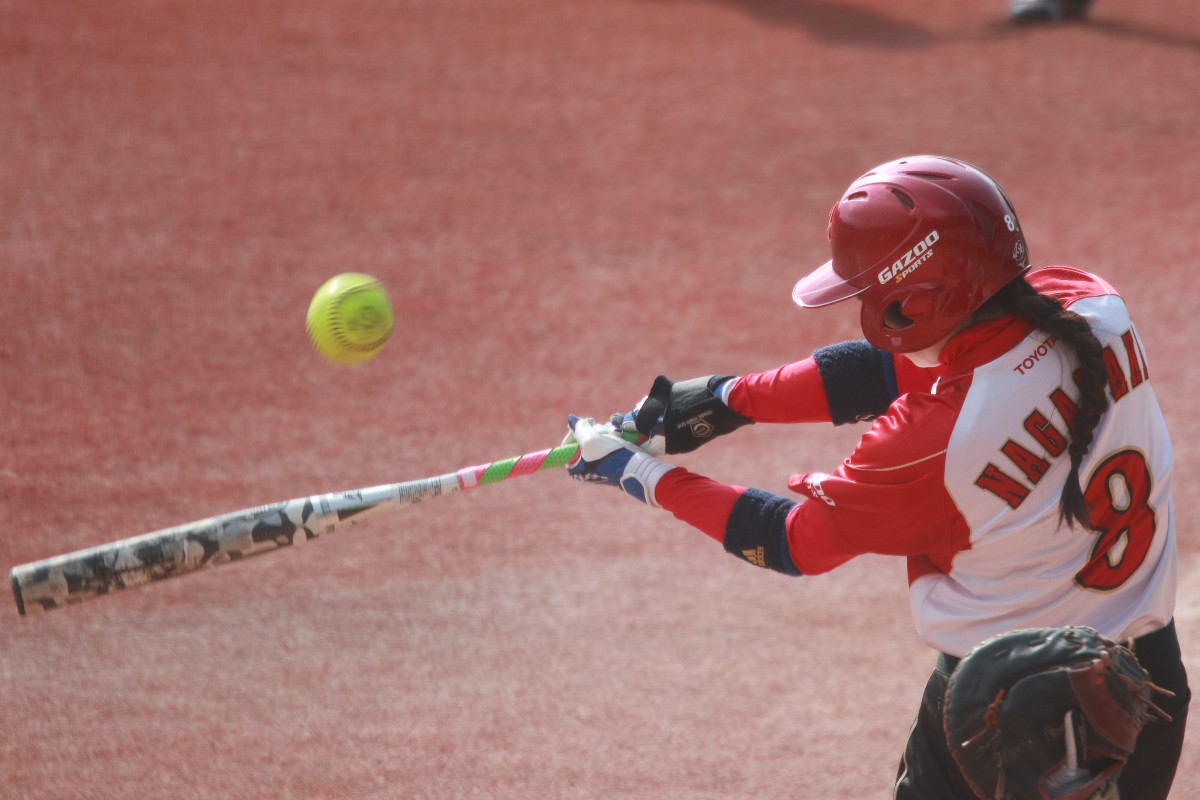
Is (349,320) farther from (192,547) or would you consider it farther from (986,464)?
(986,464)

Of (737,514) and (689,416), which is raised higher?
(689,416)

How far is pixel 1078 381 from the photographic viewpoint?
2.65m

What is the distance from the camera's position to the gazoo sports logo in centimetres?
280

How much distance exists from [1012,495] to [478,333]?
5687 millimetres

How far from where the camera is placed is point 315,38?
11.5 meters

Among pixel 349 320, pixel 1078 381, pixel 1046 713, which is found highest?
pixel 349 320

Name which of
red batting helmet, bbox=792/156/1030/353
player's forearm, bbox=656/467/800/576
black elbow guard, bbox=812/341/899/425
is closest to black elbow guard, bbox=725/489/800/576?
player's forearm, bbox=656/467/800/576

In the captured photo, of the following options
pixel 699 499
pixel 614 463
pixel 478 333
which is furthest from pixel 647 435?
pixel 478 333

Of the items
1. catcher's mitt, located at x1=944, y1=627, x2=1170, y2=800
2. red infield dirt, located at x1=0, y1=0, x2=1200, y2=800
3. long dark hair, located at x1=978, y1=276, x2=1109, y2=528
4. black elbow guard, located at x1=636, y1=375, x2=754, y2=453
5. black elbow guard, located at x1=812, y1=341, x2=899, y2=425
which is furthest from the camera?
red infield dirt, located at x1=0, y1=0, x2=1200, y2=800

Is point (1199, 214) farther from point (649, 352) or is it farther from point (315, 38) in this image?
point (315, 38)

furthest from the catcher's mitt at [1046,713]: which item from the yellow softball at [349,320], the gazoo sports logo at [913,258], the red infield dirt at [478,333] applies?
the yellow softball at [349,320]

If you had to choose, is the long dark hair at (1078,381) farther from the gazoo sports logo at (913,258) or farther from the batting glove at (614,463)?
the batting glove at (614,463)

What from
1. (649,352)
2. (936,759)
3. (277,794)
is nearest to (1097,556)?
(936,759)

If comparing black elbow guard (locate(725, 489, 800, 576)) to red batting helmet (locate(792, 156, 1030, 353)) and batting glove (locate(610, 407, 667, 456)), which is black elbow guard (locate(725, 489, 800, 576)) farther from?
batting glove (locate(610, 407, 667, 456))
